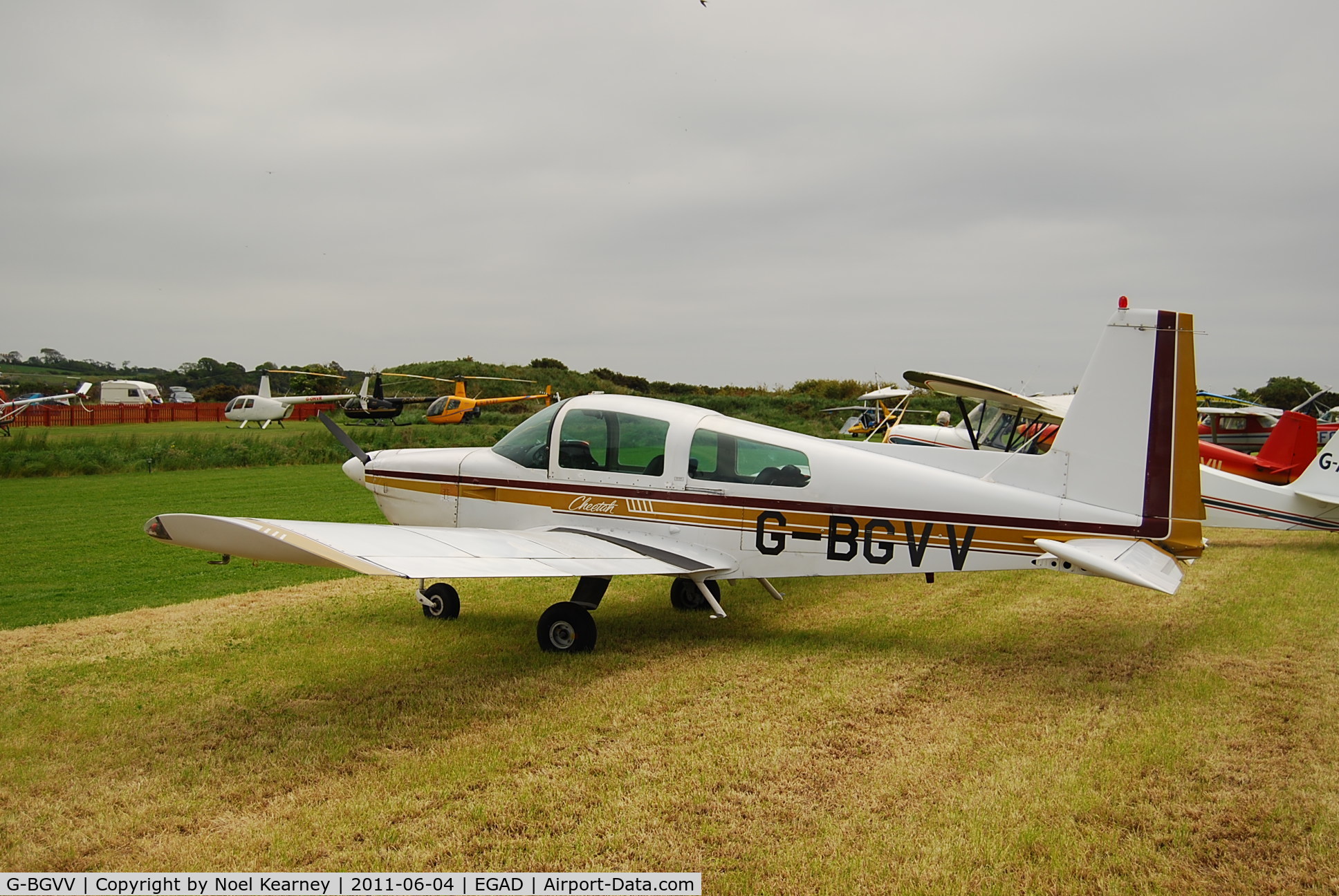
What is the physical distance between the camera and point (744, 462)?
6.16 meters

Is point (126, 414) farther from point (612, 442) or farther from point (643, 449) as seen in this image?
point (643, 449)

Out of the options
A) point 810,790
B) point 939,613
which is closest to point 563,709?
point 810,790

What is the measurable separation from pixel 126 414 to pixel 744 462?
49.2 meters

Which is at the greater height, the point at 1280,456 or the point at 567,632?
the point at 1280,456

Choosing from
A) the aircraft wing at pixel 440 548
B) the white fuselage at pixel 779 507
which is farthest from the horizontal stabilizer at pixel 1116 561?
the aircraft wing at pixel 440 548

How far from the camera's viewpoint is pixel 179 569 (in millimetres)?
9367

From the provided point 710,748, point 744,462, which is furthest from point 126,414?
point 710,748

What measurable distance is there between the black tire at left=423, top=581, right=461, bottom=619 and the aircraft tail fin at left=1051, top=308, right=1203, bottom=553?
4.92 m

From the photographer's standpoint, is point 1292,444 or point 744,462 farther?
point 1292,444

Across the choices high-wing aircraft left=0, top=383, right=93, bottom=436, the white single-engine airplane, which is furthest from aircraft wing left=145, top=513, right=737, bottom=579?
high-wing aircraft left=0, top=383, right=93, bottom=436

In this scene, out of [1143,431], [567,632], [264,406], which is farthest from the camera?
[264,406]

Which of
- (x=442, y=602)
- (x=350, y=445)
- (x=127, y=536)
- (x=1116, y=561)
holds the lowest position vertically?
(x=127, y=536)

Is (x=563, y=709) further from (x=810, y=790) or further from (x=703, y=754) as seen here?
(x=810, y=790)

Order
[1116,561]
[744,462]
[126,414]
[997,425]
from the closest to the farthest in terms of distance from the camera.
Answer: [1116,561] → [744,462] → [997,425] → [126,414]
